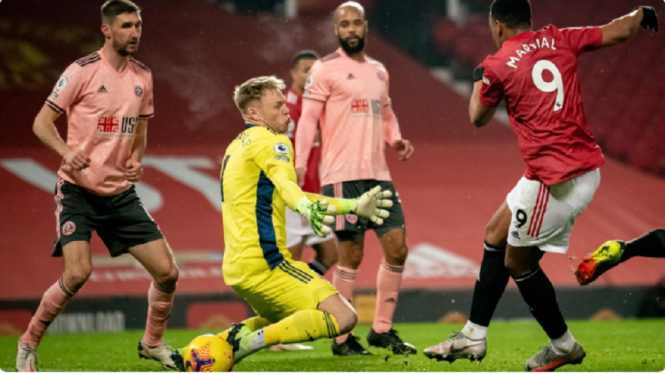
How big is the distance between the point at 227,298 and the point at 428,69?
449cm

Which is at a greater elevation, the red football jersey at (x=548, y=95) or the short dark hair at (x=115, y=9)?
the short dark hair at (x=115, y=9)

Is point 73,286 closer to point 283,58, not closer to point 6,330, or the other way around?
point 6,330

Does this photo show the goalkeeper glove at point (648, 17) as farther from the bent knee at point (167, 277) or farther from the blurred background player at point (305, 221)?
the bent knee at point (167, 277)

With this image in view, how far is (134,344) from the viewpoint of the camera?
5918 millimetres

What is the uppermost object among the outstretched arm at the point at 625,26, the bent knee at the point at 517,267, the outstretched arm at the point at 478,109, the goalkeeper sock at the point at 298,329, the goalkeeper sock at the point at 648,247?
the outstretched arm at the point at 625,26

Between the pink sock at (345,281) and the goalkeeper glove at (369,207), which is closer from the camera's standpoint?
the goalkeeper glove at (369,207)

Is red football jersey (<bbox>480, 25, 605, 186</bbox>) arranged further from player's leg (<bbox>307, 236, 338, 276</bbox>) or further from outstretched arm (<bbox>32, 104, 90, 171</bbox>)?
player's leg (<bbox>307, 236, 338, 276</bbox>)

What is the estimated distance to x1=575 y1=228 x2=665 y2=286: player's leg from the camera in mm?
3824

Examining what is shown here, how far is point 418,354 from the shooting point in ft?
15.6

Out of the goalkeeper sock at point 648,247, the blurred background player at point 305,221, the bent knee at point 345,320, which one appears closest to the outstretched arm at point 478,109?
the goalkeeper sock at point 648,247

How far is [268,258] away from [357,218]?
141 centimetres

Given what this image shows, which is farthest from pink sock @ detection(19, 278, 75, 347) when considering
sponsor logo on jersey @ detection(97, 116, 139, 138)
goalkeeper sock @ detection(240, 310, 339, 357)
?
goalkeeper sock @ detection(240, 310, 339, 357)

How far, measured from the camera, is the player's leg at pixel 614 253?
382 centimetres

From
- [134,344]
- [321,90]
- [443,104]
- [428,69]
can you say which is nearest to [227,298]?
[134,344]
